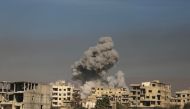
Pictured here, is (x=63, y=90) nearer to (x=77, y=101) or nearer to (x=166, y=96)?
(x=77, y=101)

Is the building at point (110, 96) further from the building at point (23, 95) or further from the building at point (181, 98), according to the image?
the building at point (23, 95)

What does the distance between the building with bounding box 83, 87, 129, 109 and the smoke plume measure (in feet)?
63.5

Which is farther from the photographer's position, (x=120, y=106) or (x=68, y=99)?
(x=68, y=99)

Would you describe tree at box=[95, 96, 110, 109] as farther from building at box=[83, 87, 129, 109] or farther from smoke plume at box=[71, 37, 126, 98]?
smoke plume at box=[71, 37, 126, 98]

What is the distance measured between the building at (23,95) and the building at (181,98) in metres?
33.7

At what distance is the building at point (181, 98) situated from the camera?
328 ft

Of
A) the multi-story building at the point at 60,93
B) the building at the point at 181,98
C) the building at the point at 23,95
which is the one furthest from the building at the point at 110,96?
the building at the point at 23,95

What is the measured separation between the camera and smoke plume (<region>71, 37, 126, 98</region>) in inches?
5384

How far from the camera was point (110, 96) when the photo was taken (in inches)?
4252

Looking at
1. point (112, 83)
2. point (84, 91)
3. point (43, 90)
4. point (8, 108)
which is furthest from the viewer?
point (112, 83)

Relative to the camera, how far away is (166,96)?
10100 centimetres

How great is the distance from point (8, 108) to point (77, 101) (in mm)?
30540

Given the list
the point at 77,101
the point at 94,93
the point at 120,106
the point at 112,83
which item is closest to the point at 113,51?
the point at 112,83

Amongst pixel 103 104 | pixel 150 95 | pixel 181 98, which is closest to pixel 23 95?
pixel 103 104
